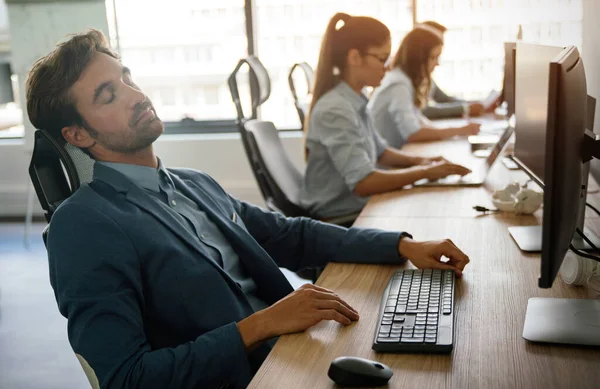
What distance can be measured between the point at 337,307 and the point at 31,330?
2211 mm

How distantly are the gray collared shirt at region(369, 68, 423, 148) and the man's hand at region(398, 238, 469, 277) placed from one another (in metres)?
2.04

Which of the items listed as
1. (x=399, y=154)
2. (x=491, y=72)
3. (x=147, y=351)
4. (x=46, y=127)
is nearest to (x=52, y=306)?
(x=399, y=154)

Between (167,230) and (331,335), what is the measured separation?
378 mm

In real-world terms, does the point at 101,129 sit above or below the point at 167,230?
above

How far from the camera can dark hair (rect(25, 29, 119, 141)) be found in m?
1.35

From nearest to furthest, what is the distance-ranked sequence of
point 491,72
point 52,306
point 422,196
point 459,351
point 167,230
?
point 459,351
point 167,230
point 422,196
point 52,306
point 491,72

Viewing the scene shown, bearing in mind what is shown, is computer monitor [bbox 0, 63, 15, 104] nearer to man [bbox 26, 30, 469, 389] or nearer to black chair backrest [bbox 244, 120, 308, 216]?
black chair backrest [bbox 244, 120, 308, 216]

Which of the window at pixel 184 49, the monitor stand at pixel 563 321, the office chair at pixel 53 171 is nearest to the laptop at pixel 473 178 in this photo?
the monitor stand at pixel 563 321

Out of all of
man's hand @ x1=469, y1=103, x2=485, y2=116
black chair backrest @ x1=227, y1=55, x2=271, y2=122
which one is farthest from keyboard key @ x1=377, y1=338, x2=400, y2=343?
man's hand @ x1=469, y1=103, x2=485, y2=116

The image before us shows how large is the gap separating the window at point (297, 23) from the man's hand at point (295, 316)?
3.81m

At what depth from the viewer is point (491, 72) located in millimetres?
4852

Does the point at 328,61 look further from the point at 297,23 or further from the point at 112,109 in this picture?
the point at 297,23

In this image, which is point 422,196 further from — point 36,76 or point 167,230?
point 36,76

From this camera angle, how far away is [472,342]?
1.11m
